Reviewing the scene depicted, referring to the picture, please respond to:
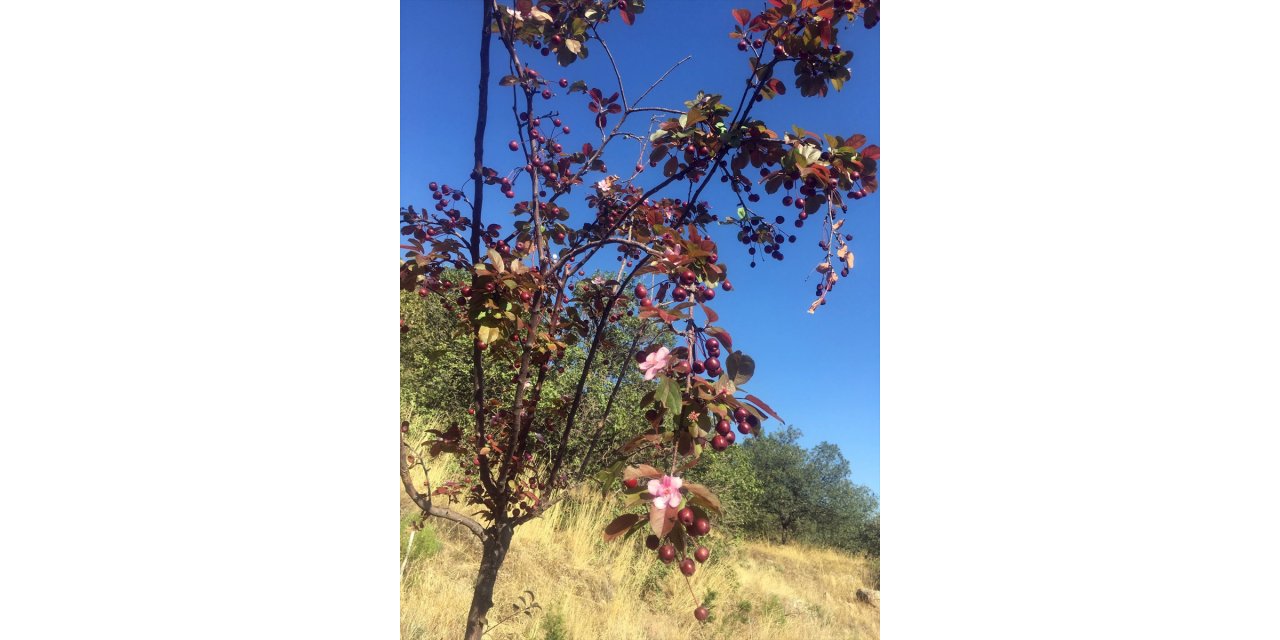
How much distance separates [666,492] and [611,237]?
0.48 metres

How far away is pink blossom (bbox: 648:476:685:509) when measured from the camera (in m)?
0.45

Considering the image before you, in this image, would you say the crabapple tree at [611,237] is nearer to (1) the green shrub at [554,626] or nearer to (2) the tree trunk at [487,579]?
(2) the tree trunk at [487,579]

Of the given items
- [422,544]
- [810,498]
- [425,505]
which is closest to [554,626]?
[422,544]

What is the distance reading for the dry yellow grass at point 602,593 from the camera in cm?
185

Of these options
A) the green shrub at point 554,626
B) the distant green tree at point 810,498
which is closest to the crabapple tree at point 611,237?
the green shrub at point 554,626

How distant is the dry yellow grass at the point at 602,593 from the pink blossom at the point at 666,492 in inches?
57.2

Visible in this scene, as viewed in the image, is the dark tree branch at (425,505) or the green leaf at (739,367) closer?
Result: the green leaf at (739,367)

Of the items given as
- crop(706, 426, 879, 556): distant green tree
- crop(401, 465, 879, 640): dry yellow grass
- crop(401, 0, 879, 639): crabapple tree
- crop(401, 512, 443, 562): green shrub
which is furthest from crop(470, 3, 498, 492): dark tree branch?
crop(706, 426, 879, 556): distant green tree
